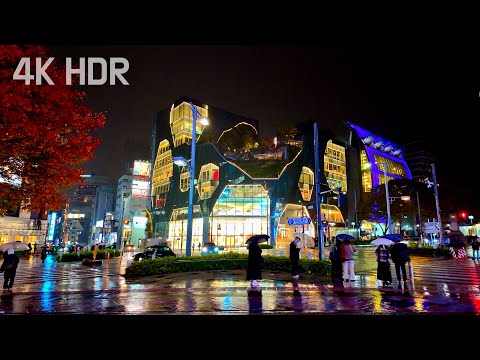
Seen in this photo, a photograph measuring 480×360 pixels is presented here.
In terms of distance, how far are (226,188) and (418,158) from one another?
94.0m

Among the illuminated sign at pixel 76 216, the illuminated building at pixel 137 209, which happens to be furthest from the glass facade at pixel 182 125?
the illuminated sign at pixel 76 216

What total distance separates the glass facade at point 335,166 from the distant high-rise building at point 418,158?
159 ft

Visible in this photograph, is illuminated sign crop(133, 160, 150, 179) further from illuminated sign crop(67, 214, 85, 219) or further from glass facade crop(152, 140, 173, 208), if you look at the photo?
illuminated sign crop(67, 214, 85, 219)

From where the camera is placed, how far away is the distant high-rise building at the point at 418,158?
118188 mm

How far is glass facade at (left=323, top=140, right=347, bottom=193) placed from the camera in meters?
77.8

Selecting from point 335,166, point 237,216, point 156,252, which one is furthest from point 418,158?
point 156,252

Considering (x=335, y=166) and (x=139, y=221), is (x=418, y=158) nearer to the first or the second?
(x=335, y=166)

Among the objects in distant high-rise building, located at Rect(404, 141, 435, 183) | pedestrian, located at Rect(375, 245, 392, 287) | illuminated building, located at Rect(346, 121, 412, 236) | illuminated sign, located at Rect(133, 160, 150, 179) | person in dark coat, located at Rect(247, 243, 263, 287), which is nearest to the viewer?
person in dark coat, located at Rect(247, 243, 263, 287)

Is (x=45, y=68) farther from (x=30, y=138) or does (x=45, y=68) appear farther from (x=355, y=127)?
(x=355, y=127)

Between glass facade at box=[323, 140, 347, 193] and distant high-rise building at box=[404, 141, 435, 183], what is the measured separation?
159ft

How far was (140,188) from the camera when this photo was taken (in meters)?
72.9

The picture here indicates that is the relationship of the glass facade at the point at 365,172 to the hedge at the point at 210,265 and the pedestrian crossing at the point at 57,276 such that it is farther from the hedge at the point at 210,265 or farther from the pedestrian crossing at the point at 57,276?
the pedestrian crossing at the point at 57,276

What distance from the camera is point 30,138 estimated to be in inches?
480

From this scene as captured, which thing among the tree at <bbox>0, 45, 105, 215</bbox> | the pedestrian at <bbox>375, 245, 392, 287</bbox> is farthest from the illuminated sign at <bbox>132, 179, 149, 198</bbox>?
the pedestrian at <bbox>375, 245, 392, 287</bbox>
